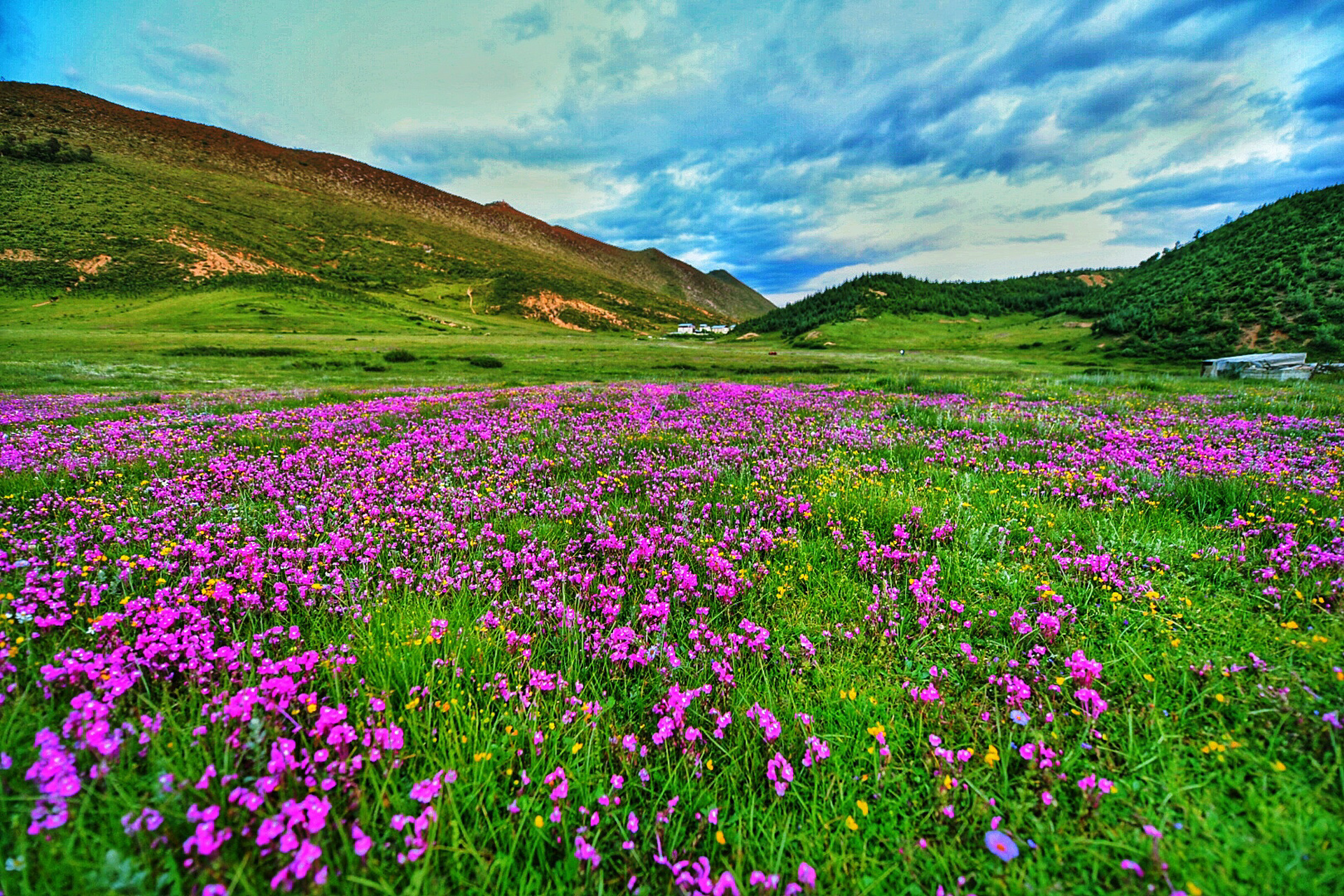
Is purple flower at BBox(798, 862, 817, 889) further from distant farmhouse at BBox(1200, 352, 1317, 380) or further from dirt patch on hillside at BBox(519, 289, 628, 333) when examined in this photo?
dirt patch on hillside at BBox(519, 289, 628, 333)

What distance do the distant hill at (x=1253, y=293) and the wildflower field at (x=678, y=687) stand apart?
46716mm

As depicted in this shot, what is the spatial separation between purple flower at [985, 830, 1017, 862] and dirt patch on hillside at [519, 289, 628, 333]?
14001 cm

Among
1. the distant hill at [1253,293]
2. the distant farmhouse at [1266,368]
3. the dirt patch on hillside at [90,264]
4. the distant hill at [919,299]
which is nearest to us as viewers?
the distant farmhouse at [1266,368]

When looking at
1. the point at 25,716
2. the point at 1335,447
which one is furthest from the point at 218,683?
the point at 1335,447

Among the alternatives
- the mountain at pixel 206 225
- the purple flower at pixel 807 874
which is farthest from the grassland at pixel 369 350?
the purple flower at pixel 807 874

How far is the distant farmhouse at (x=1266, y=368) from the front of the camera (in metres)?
24.3

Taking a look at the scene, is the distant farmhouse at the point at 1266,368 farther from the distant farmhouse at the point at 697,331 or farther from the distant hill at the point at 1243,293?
the distant farmhouse at the point at 697,331

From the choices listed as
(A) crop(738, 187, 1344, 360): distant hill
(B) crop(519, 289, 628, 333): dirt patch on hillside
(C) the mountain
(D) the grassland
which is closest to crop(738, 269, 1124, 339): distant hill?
(D) the grassland

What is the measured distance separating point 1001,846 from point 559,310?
157662 millimetres

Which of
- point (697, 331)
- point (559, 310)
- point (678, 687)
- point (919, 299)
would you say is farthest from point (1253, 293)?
point (559, 310)

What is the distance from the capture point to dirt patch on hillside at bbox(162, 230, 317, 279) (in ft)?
323

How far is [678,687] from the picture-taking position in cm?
259

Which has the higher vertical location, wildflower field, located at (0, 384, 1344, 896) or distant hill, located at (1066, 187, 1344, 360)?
distant hill, located at (1066, 187, 1344, 360)

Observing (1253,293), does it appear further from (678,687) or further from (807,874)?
(807,874)
